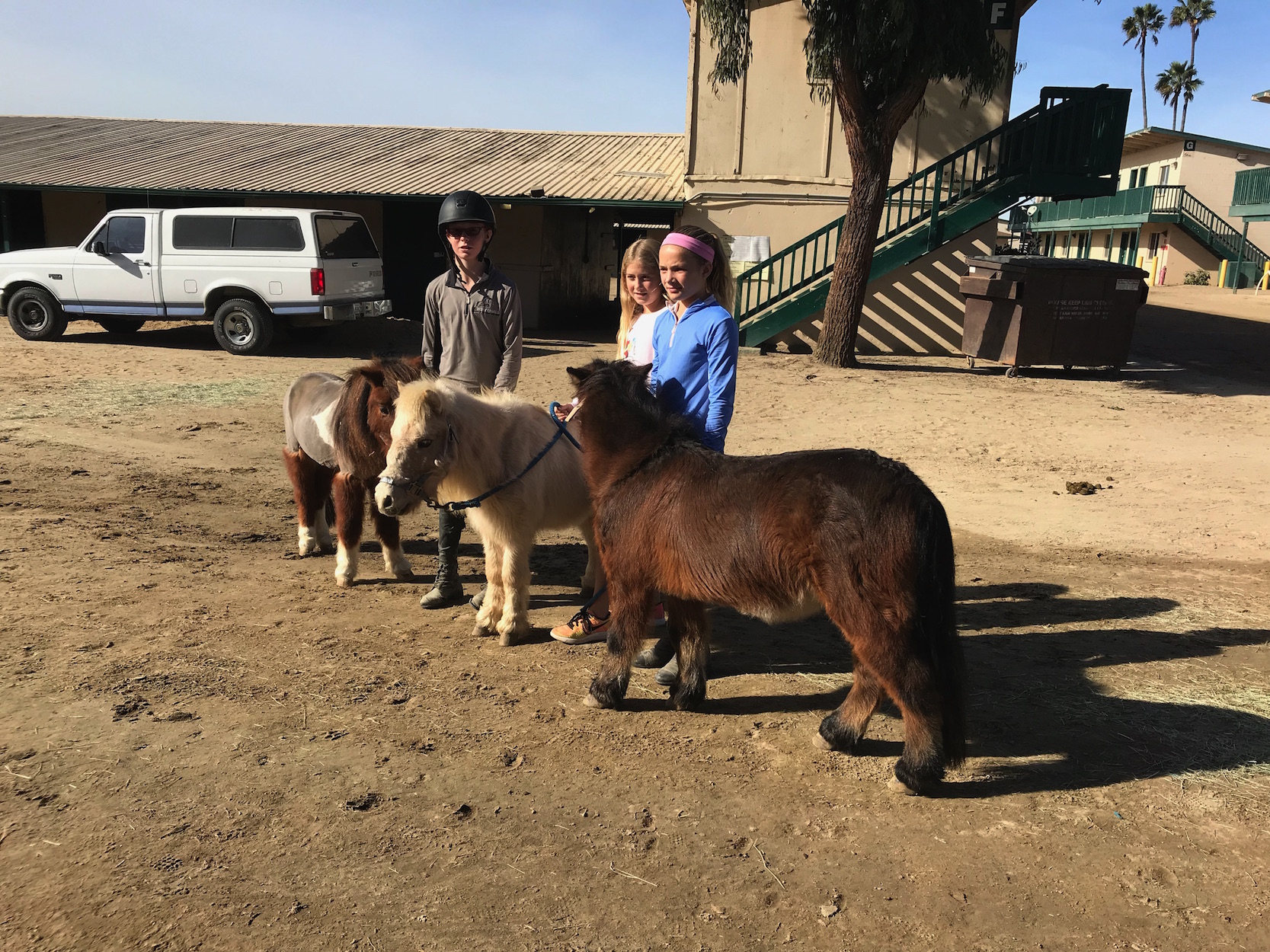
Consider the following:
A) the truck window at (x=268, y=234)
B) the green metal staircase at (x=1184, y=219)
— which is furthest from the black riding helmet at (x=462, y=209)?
the green metal staircase at (x=1184, y=219)

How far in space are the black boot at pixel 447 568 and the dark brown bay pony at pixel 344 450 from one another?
50 centimetres

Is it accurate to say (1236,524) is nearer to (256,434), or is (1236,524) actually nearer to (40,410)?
(256,434)

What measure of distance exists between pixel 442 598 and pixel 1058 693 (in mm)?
3366

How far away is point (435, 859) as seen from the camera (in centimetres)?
274

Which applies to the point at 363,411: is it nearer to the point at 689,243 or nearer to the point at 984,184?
the point at 689,243

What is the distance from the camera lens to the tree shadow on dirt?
343 centimetres

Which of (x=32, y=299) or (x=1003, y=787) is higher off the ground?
(x=32, y=299)

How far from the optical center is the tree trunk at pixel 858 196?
1302 cm

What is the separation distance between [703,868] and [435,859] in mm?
885

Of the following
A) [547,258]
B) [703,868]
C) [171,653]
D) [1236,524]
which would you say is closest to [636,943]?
[703,868]

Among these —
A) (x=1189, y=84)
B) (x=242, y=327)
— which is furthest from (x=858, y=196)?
(x=1189, y=84)

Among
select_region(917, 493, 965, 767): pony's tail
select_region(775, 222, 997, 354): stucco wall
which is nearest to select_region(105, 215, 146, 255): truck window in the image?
select_region(775, 222, 997, 354): stucco wall

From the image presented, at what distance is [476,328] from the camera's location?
488cm

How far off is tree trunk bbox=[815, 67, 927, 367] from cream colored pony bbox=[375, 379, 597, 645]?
423 inches
